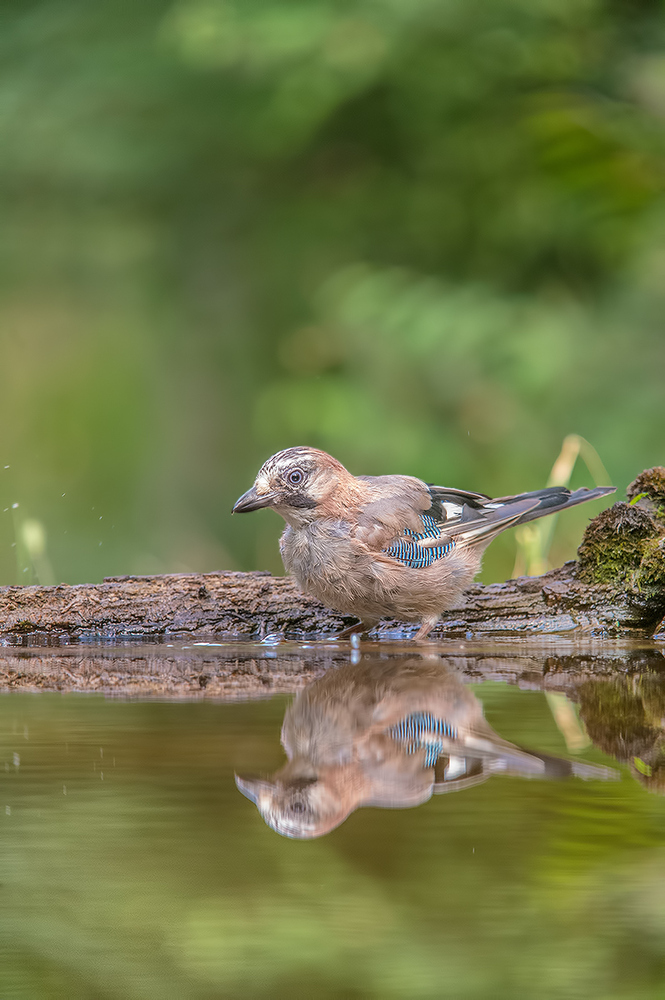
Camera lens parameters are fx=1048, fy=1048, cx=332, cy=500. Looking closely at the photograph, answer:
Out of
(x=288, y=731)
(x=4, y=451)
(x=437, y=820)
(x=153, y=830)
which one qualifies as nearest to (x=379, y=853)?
(x=437, y=820)

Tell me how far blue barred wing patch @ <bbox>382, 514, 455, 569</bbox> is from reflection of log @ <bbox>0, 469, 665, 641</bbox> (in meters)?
0.28

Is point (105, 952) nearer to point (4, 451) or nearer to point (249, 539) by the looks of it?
point (249, 539)


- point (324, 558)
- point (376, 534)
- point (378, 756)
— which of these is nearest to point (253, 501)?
point (324, 558)

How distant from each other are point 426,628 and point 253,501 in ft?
3.07

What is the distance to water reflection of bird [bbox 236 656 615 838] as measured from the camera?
170 cm

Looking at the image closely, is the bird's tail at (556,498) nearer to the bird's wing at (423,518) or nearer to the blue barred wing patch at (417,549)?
the bird's wing at (423,518)

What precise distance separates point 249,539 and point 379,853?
722cm

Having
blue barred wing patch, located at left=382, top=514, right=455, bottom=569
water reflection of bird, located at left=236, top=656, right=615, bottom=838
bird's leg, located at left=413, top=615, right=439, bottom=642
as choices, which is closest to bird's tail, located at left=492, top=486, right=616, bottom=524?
blue barred wing patch, located at left=382, top=514, right=455, bottom=569

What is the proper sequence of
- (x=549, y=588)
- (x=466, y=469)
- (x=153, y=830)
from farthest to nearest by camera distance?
(x=466, y=469) < (x=549, y=588) < (x=153, y=830)

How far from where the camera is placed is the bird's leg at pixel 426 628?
179 inches

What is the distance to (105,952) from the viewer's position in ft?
3.84

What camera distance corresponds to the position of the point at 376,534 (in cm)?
450

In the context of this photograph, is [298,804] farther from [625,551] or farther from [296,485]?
[625,551]

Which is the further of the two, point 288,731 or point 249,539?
point 249,539
